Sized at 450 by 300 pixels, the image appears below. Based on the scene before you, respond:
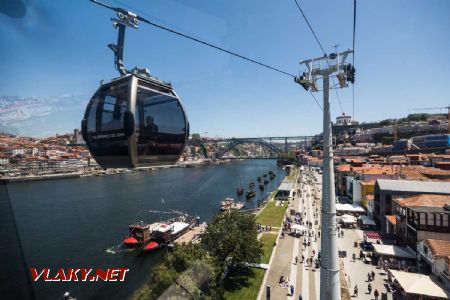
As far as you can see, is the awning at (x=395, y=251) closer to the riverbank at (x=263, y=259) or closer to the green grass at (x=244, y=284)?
the riverbank at (x=263, y=259)

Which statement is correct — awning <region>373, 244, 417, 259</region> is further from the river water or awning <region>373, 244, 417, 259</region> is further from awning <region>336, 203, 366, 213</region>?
the river water

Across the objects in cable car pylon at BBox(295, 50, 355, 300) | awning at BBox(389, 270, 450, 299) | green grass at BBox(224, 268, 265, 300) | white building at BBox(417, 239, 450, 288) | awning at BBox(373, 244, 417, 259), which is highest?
cable car pylon at BBox(295, 50, 355, 300)

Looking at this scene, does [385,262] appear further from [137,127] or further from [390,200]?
[137,127]

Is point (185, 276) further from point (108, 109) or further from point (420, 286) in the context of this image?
point (420, 286)

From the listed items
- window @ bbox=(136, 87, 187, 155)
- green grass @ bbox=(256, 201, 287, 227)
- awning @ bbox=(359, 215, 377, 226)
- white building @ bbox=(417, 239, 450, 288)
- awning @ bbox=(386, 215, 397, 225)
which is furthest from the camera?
green grass @ bbox=(256, 201, 287, 227)

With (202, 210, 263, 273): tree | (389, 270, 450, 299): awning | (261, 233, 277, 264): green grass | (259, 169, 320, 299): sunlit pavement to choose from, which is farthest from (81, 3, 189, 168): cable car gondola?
(261, 233, 277, 264): green grass

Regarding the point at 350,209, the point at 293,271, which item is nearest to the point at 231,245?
the point at 293,271

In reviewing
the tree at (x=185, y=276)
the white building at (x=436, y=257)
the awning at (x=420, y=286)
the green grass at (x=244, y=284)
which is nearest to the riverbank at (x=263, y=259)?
the green grass at (x=244, y=284)

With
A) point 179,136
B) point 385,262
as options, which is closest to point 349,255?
point 385,262
